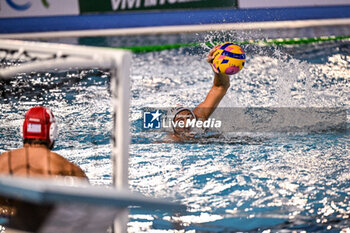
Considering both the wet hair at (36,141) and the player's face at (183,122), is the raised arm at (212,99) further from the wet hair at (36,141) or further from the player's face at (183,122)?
the wet hair at (36,141)

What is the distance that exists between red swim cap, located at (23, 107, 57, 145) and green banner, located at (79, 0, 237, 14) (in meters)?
5.51

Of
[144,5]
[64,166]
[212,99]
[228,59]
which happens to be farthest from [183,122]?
[144,5]

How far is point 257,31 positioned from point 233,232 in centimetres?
546

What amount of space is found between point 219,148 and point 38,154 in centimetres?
181

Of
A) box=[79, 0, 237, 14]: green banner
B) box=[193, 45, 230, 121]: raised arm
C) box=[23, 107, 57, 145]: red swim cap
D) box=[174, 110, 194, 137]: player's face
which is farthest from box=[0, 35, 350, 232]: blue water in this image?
box=[79, 0, 237, 14]: green banner

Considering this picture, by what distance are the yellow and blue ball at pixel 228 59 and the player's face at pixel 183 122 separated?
0.43 m

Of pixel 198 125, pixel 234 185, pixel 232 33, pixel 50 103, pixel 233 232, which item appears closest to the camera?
pixel 233 232

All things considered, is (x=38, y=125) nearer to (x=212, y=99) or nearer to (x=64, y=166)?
(x=64, y=166)

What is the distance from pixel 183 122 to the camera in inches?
147

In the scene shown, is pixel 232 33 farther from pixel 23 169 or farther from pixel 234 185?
pixel 23 169

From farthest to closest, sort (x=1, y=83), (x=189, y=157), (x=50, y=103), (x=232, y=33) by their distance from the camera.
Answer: (x=232, y=33) < (x=1, y=83) < (x=50, y=103) < (x=189, y=157)

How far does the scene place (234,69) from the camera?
362 centimetres

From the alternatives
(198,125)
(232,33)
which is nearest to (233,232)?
(198,125)

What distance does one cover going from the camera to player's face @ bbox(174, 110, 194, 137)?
12.1ft
